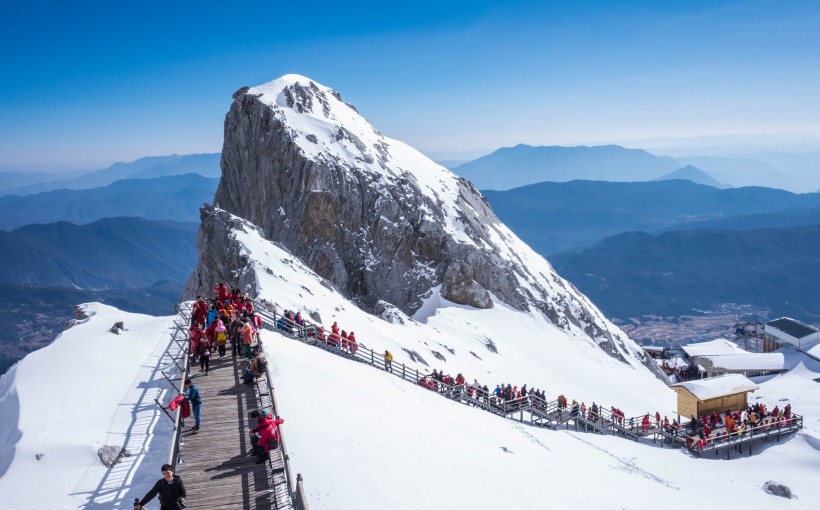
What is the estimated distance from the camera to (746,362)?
5878 centimetres

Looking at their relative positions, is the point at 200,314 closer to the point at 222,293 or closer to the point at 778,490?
the point at 222,293

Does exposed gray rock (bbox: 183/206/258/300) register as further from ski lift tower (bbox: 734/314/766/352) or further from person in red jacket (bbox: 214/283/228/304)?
ski lift tower (bbox: 734/314/766/352)

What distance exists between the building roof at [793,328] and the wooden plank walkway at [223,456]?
6802 centimetres

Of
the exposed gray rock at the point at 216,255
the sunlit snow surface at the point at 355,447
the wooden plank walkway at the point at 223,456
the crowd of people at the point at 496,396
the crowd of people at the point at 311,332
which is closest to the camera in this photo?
the wooden plank walkway at the point at 223,456

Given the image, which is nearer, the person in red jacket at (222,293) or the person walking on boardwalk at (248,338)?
the person walking on boardwalk at (248,338)

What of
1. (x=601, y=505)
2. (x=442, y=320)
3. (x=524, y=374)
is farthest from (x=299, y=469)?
(x=442, y=320)

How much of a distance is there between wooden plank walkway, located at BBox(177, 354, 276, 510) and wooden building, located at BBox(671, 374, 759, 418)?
29.3m

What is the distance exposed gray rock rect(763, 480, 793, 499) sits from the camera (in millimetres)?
25848

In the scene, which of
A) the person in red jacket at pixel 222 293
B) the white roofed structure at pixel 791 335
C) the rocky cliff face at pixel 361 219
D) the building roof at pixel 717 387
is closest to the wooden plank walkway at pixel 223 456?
the person in red jacket at pixel 222 293

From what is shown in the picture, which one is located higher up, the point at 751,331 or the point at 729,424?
the point at 729,424

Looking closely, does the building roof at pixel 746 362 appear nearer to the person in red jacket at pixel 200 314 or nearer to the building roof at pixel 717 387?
the building roof at pixel 717 387

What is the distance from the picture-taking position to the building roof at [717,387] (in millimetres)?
34375

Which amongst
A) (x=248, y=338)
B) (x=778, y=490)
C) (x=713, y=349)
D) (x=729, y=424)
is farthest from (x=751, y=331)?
(x=248, y=338)

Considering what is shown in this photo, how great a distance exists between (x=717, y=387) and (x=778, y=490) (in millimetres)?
9675
